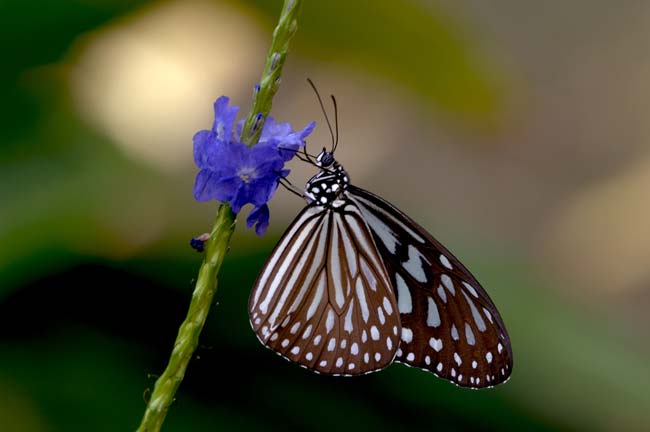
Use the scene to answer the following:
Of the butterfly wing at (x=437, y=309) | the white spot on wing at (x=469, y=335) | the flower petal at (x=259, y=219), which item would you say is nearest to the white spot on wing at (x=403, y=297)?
the butterfly wing at (x=437, y=309)

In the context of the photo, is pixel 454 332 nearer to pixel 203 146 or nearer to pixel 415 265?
pixel 415 265

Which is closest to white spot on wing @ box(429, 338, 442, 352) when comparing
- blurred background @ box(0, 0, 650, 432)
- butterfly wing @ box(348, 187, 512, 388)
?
butterfly wing @ box(348, 187, 512, 388)

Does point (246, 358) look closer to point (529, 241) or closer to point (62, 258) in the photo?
point (62, 258)

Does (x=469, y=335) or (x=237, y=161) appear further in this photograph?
(x=469, y=335)

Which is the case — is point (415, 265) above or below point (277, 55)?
above

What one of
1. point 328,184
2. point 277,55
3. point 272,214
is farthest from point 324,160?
point 272,214
